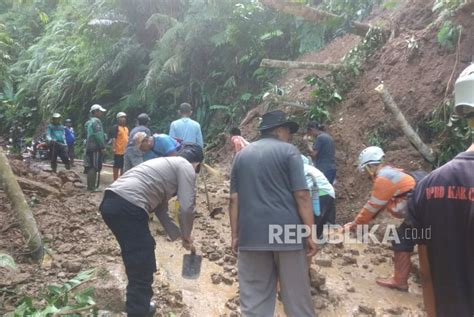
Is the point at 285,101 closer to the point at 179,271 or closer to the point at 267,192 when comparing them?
the point at 179,271

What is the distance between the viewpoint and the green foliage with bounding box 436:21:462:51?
6996 mm

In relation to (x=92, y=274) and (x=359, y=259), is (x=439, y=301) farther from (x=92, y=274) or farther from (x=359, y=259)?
(x=359, y=259)

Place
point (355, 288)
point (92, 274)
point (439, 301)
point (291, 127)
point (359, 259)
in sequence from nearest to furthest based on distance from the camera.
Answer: point (439, 301), point (291, 127), point (92, 274), point (355, 288), point (359, 259)

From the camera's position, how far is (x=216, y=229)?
6020 millimetres

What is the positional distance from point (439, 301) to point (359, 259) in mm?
3552

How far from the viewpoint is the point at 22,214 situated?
3.96 metres

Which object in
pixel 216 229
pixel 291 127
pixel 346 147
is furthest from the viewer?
pixel 346 147

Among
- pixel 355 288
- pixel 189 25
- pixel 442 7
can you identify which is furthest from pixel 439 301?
pixel 189 25

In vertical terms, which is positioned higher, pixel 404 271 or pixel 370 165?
pixel 370 165

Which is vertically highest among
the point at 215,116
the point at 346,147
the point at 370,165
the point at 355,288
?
the point at 215,116

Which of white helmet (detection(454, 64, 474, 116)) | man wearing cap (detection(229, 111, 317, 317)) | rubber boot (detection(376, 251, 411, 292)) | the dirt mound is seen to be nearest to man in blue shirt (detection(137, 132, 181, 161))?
man wearing cap (detection(229, 111, 317, 317))

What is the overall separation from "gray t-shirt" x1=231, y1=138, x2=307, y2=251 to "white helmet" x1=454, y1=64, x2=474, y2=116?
1.42 meters

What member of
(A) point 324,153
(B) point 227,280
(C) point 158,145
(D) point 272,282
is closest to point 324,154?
(A) point 324,153

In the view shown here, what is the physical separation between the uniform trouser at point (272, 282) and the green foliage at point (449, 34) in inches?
219
